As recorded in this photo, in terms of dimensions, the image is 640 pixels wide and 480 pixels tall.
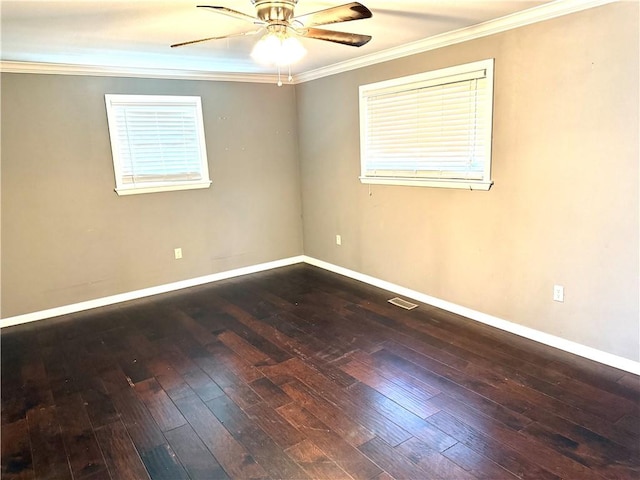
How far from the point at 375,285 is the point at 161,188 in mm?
2415

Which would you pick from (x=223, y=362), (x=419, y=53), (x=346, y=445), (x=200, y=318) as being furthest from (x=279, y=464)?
(x=419, y=53)

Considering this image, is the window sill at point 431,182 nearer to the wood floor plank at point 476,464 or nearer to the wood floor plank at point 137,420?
the wood floor plank at point 476,464

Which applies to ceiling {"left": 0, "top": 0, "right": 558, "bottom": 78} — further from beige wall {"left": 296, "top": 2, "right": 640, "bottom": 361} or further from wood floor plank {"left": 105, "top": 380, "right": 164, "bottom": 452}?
wood floor plank {"left": 105, "top": 380, "right": 164, "bottom": 452}

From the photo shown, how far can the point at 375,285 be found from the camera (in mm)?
4410

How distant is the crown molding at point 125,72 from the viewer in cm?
351

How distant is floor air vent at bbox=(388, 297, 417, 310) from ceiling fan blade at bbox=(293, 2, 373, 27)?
252 centimetres

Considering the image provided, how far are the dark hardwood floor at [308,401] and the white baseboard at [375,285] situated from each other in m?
0.08

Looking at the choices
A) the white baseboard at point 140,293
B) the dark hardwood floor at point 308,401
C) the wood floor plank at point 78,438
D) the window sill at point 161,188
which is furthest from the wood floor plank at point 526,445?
the window sill at point 161,188

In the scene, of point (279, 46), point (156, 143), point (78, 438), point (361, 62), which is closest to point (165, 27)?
point (279, 46)

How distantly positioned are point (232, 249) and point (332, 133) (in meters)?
1.73

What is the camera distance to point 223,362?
9.73 feet

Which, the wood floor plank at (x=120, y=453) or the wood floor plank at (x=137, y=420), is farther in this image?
the wood floor plank at (x=137, y=420)

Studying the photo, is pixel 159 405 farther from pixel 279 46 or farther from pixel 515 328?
pixel 515 328

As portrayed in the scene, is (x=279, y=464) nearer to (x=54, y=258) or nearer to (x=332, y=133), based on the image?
(x=54, y=258)
